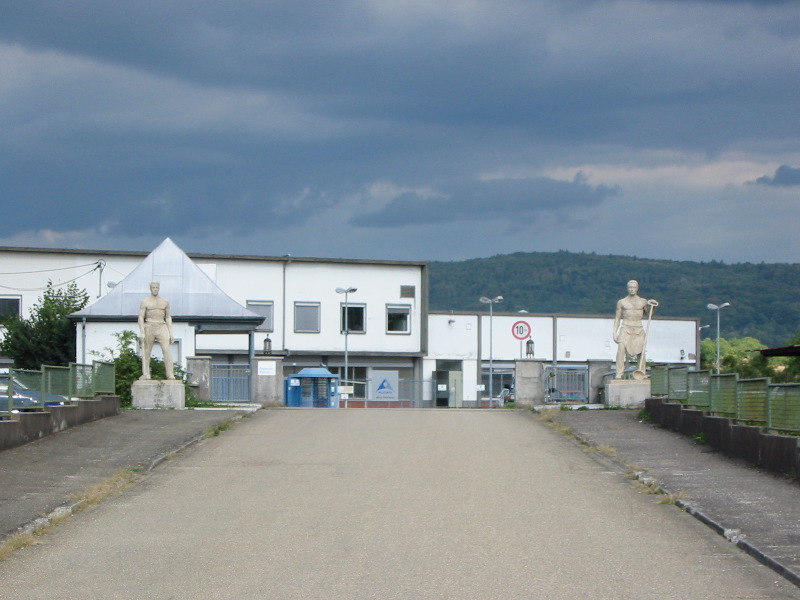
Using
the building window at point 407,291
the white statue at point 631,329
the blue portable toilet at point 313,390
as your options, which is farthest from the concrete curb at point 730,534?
the building window at point 407,291

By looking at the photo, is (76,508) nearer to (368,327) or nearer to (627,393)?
(627,393)

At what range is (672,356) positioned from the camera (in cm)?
8006

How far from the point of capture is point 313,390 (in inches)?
1992

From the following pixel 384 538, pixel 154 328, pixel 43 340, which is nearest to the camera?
pixel 384 538

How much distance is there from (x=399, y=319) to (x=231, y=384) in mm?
37004

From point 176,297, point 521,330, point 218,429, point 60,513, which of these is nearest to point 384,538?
point 60,513

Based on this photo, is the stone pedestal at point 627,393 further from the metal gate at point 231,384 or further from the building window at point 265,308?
the building window at point 265,308

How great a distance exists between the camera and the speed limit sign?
7512cm

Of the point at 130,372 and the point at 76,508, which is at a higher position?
the point at 130,372

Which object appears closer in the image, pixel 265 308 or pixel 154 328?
pixel 154 328

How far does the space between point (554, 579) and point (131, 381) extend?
79.0 ft

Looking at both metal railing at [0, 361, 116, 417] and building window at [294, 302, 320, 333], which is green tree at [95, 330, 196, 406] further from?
building window at [294, 302, 320, 333]

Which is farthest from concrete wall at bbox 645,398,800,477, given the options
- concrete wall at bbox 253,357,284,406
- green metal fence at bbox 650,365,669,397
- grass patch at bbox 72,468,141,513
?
concrete wall at bbox 253,357,284,406

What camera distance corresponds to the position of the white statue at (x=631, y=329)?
3069cm
